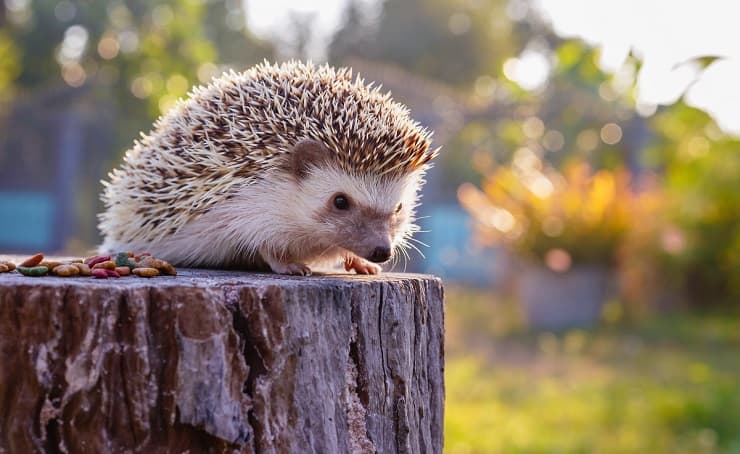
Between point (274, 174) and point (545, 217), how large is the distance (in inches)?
296

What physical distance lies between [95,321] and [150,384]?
19 centimetres

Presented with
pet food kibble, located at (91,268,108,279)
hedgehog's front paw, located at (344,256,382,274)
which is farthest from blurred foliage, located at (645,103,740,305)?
pet food kibble, located at (91,268,108,279)

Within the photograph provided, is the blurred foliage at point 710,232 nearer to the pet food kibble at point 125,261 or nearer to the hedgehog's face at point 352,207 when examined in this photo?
the hedgehog's face at point 352,207

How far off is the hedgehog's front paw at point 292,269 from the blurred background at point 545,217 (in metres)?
1.15

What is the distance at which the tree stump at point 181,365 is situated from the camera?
1.89 meters

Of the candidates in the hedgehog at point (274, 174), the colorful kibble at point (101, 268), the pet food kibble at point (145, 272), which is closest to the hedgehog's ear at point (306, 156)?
the hedgehog at point (274, 174)

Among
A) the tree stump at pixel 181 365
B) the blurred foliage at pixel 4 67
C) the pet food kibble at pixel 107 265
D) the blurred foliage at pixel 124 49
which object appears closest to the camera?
the tree stump at pixel 181 365

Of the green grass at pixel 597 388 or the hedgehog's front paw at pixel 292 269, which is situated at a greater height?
the hedgehog's front paw at pixel 292 269

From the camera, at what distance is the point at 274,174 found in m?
2.90

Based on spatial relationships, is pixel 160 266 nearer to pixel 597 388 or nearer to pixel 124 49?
pixel 597 388

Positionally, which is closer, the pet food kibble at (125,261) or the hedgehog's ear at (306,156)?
the pet food kibble at (125,261)

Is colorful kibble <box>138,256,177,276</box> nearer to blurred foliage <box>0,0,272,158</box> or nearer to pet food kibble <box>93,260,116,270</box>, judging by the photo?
pet food kibble <box>93,260,116,270</box>

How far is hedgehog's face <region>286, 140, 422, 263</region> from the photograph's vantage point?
2914 mm

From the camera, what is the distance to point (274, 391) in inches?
80.1
